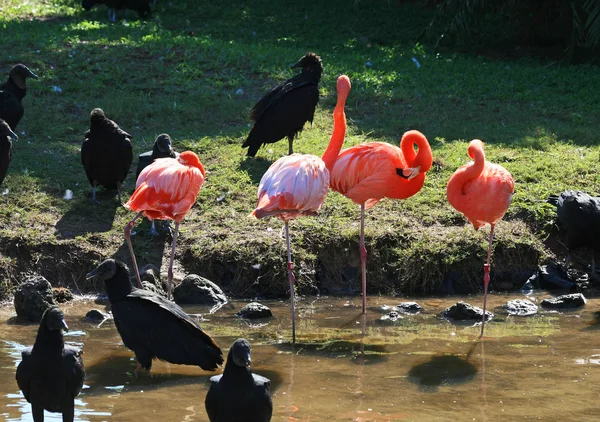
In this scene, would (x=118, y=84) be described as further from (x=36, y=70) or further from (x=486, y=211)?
(x=486, y=211)

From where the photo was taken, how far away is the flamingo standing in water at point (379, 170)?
7.71 m

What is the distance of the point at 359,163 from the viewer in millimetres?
7770

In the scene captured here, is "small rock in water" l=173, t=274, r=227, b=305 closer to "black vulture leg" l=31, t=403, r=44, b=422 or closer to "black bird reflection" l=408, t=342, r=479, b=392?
"black bird reflection" l=408, t=342, r=479, b=392

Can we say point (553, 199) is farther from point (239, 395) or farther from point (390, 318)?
point (239, 395)

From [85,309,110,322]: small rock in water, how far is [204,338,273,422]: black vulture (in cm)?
266

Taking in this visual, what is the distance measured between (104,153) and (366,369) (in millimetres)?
3720

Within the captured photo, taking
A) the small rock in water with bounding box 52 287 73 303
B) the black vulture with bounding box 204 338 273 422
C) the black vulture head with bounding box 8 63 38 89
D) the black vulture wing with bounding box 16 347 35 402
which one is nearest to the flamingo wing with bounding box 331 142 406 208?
the small rock in water with bounding box 52 287 73 303

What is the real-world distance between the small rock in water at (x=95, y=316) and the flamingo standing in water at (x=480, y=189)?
295cm

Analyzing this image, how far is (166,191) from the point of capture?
7660 mm

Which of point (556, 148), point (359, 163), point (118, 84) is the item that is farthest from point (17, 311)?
point (556, 148)

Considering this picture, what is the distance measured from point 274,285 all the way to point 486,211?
2021 millimetres

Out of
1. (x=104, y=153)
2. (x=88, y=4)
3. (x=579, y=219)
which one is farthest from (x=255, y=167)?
(x=88, y=4)

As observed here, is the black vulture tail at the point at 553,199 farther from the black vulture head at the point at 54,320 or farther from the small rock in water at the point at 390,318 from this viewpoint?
the black vulture head at the point at 54,320

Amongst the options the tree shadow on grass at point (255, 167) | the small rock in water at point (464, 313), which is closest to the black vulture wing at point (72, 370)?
the small rock in water at point (464, 313)
